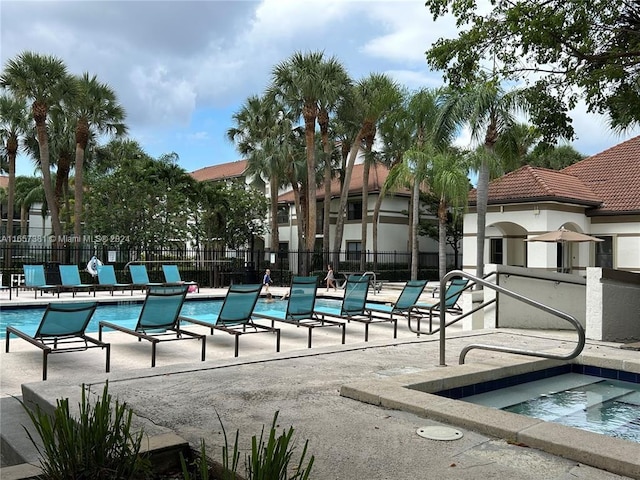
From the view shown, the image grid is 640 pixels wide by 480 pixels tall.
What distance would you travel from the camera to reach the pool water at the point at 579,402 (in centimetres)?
563

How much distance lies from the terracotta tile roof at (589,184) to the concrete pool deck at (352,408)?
1653cm

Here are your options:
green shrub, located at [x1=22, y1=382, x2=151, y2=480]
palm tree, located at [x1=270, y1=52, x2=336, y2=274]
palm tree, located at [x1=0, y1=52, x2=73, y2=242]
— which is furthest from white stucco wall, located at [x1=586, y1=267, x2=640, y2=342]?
palm tree, located at [x1=0, y1=52, x2=73, y2=242]

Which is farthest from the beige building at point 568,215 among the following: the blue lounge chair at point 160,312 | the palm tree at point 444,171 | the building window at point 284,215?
the building window at point 284,215

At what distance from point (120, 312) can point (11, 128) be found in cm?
2570

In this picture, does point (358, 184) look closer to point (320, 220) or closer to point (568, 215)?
point (320, 220)

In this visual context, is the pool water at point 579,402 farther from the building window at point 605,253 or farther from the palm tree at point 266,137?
Result: the palm tree at point 266,137

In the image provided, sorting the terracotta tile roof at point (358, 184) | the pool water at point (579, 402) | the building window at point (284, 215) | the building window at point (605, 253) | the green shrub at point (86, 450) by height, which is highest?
the terracotta tile roof at point (358, 184)

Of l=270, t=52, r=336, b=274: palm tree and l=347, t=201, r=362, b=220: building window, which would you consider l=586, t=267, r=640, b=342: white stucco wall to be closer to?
l=270, t=52, r=336, b=274: palm tree

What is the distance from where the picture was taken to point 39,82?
27.5 metres

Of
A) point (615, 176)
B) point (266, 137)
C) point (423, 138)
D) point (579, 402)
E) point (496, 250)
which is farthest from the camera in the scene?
point (266, 137)

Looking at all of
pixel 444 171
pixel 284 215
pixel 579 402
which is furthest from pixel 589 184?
pixel 284 215

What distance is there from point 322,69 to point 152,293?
75.0 ft

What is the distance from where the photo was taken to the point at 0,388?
670 centimetres

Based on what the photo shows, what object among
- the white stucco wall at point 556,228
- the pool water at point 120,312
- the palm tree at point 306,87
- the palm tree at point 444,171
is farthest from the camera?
the palm tree at point 306,87
